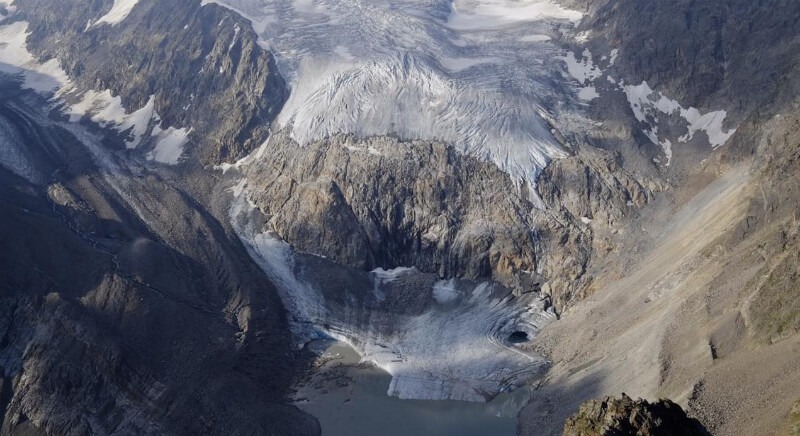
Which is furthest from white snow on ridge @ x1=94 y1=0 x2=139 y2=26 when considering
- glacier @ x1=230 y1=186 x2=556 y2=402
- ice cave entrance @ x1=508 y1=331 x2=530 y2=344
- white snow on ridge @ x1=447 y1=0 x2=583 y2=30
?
ice cave entrance @ x1=508 y1=331 x2=530 y2=344

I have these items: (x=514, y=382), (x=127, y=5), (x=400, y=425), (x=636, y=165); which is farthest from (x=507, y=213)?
(x=127, y=5)

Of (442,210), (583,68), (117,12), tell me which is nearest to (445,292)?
(442,210)

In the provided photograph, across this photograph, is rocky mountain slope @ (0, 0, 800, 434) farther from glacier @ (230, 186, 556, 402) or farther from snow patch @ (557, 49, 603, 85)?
snow patch @ (557, 49, 603, 85)

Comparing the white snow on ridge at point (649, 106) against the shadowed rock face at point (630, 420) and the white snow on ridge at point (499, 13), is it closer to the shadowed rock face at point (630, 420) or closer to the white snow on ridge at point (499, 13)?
the white snow on ridge at point (499, 13)

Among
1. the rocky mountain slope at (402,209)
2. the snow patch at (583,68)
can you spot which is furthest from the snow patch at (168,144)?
the snow patch at (583,68)

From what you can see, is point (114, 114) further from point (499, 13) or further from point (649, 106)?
point (649, 106)

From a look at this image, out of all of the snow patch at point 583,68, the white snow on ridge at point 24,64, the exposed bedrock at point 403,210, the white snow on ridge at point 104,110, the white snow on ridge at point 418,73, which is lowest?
the white snow on ridge at point 24,64
